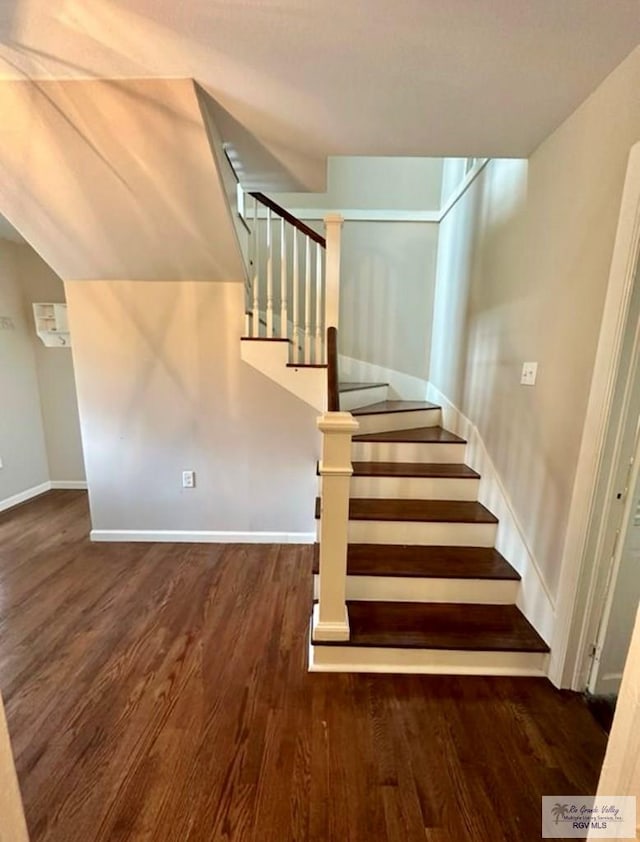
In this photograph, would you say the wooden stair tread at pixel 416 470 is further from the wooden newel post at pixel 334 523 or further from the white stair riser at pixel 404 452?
the wooden newel post at pixel 334 523

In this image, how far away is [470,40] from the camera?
3.98 ft

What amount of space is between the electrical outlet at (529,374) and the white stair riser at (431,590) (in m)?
0.98

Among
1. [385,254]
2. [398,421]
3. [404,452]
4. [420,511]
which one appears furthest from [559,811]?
[385,254]

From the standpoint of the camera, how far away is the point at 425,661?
1.74 m

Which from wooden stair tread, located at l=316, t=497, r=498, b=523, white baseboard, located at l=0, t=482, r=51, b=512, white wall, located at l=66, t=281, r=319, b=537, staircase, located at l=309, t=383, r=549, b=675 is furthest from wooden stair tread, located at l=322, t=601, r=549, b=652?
white baseboard, located at l=0, t=482, r=51, b=512

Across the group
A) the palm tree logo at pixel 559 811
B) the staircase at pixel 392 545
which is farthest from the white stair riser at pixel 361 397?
the palm tree logo at pixel 559 811

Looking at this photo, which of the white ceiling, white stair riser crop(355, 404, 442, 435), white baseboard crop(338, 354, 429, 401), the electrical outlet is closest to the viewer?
the white ceiling

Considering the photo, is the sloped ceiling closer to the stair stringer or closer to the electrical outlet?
the stair stringer

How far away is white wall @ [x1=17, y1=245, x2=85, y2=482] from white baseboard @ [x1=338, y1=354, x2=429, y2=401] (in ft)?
8.89

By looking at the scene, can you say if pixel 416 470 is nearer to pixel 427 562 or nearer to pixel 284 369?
pixel 427 562

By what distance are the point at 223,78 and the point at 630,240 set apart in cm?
155

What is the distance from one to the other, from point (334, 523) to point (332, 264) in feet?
5.23

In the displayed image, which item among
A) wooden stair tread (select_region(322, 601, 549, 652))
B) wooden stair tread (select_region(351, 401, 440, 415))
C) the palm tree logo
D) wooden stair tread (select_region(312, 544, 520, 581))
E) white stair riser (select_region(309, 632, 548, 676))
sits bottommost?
the palm tree logo

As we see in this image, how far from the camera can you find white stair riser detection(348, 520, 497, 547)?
6.98 ft
